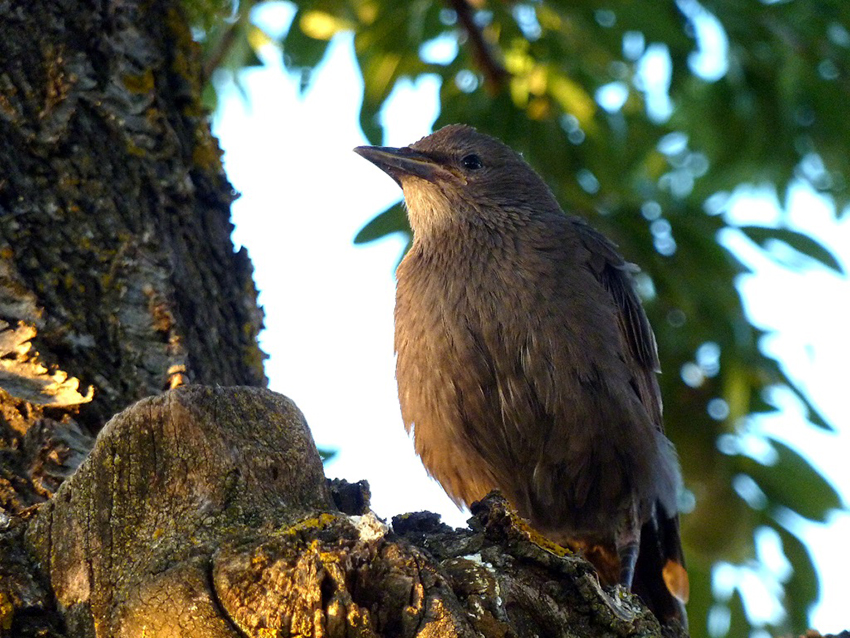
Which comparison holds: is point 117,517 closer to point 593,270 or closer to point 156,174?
point 156,174

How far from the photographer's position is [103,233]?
117 inches

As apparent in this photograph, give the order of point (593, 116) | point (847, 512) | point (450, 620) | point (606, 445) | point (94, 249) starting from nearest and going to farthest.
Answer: point (450, 620) < point (94, 249) < point (606, 445) < point (847, 512) < point (593, 116)

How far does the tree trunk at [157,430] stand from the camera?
181cm

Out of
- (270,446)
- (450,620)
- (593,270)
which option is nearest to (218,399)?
(270,446)

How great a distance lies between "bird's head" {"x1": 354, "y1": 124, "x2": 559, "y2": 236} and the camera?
4.65m

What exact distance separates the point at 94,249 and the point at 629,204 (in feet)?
9.24

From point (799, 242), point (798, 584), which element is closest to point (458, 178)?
point (799, 242)

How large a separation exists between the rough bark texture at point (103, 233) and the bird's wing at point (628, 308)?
64.5 inches

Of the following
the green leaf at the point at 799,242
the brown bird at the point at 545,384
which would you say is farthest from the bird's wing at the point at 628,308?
the green leaf at the point at 799,242

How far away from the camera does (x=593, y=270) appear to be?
4293 mm

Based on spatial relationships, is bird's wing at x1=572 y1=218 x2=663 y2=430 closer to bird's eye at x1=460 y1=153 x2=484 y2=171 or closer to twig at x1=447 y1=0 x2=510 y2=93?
bird's eye at x1=460 y1=153 x2=484 y2=171

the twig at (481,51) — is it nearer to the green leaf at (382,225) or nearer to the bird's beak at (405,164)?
the bird's beak at (405,164)

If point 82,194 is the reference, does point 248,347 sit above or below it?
below

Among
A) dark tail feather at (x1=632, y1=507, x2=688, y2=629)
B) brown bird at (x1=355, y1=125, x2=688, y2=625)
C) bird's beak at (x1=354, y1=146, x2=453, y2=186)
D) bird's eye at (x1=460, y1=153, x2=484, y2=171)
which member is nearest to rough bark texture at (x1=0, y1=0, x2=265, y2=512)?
brown bird at (x1=355, y1=125, x2=688, y2=625)
